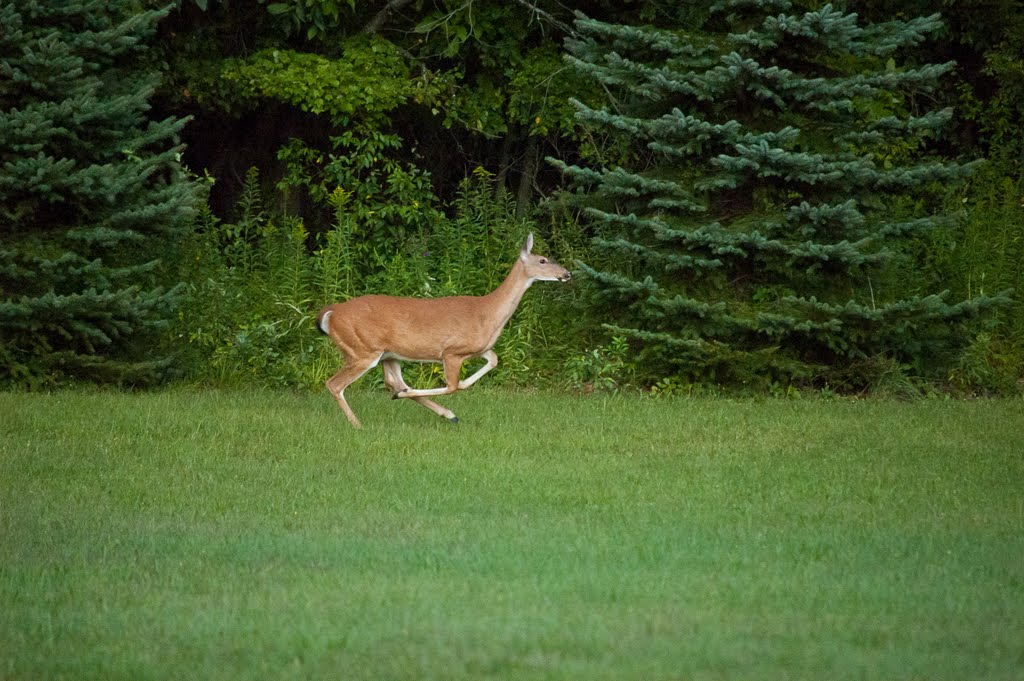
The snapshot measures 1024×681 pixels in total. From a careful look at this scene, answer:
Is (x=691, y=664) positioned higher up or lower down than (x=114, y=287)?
higher up

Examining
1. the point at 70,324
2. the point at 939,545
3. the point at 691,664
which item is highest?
the point at 691,664

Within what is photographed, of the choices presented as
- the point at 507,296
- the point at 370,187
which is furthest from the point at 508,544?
the point at 370,187

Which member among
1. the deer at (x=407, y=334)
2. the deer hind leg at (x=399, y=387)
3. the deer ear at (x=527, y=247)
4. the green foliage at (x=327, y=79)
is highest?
the green foliage at (x=327, y=79)

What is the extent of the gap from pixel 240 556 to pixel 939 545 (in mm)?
3215

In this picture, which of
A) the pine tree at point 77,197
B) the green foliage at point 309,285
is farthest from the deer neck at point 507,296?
the pine tree at point 77,197

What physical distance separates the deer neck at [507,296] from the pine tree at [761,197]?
3.77ft

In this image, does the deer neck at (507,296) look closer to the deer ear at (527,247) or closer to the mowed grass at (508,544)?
the deer ear at (527,247)

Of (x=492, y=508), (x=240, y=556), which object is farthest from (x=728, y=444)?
(x=240, y=556)

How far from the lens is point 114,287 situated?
43.5 feet

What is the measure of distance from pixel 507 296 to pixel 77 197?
3.78 metres

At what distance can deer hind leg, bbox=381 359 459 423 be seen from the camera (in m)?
11.3

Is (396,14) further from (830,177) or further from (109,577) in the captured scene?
(109,577)

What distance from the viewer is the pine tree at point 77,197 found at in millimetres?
12586

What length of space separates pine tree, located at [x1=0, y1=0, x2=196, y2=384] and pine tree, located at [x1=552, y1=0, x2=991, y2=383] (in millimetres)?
3627
